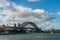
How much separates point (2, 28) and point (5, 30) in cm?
373

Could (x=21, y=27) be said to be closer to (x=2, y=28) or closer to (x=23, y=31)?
(x=23, y=31)

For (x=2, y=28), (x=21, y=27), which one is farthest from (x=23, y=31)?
(x=2, y=28)

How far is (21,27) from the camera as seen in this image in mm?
199375

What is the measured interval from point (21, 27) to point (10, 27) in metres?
9.39

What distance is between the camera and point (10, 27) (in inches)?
7849

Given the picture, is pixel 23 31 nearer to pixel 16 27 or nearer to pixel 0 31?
pixel 16 27

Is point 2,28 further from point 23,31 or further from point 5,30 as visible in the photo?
point 23,31

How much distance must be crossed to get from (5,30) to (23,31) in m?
15.3

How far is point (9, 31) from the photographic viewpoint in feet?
633

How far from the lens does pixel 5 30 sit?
197875 mm

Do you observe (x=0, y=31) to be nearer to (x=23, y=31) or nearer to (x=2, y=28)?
(x=2, y=28)

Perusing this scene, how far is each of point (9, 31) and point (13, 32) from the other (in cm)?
340

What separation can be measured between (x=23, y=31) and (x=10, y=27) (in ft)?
38.2

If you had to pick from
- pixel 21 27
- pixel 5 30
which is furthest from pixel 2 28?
pixel 21 27
